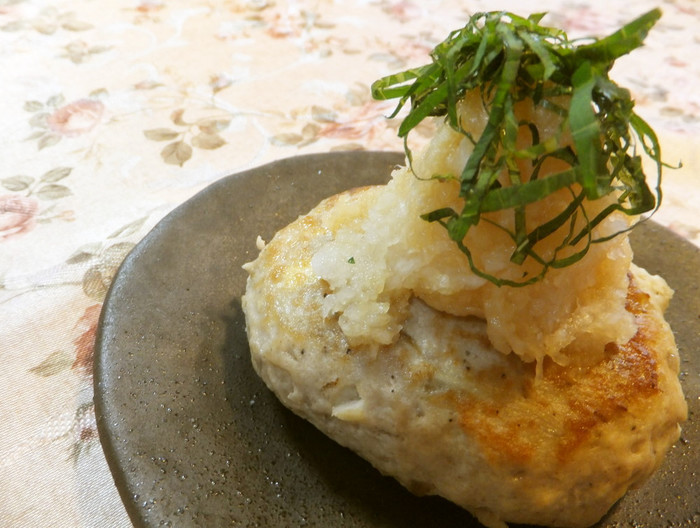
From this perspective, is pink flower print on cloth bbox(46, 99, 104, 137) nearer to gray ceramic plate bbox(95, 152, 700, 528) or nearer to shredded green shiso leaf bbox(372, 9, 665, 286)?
gray ceramic plate bbox(95, 152, 700, 528)

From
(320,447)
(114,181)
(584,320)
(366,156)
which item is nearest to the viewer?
(584,320)

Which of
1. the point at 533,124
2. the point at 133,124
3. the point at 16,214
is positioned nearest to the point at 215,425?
the point at 533,124

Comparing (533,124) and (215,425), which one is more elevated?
(533,124)

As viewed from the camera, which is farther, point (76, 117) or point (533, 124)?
point (76, 117)

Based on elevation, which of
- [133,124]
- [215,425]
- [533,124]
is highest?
[533,124]

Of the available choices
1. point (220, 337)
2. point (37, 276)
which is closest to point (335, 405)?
point (220, 337)

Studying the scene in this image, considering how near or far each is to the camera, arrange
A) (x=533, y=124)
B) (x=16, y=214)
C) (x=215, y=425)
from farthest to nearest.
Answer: (x=16, y=214) < (x=215, y=425) < (x=533, y=124)

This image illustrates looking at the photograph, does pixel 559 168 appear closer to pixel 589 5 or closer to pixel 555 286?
pixel 555 286

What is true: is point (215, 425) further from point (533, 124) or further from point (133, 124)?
point (133, 124)
